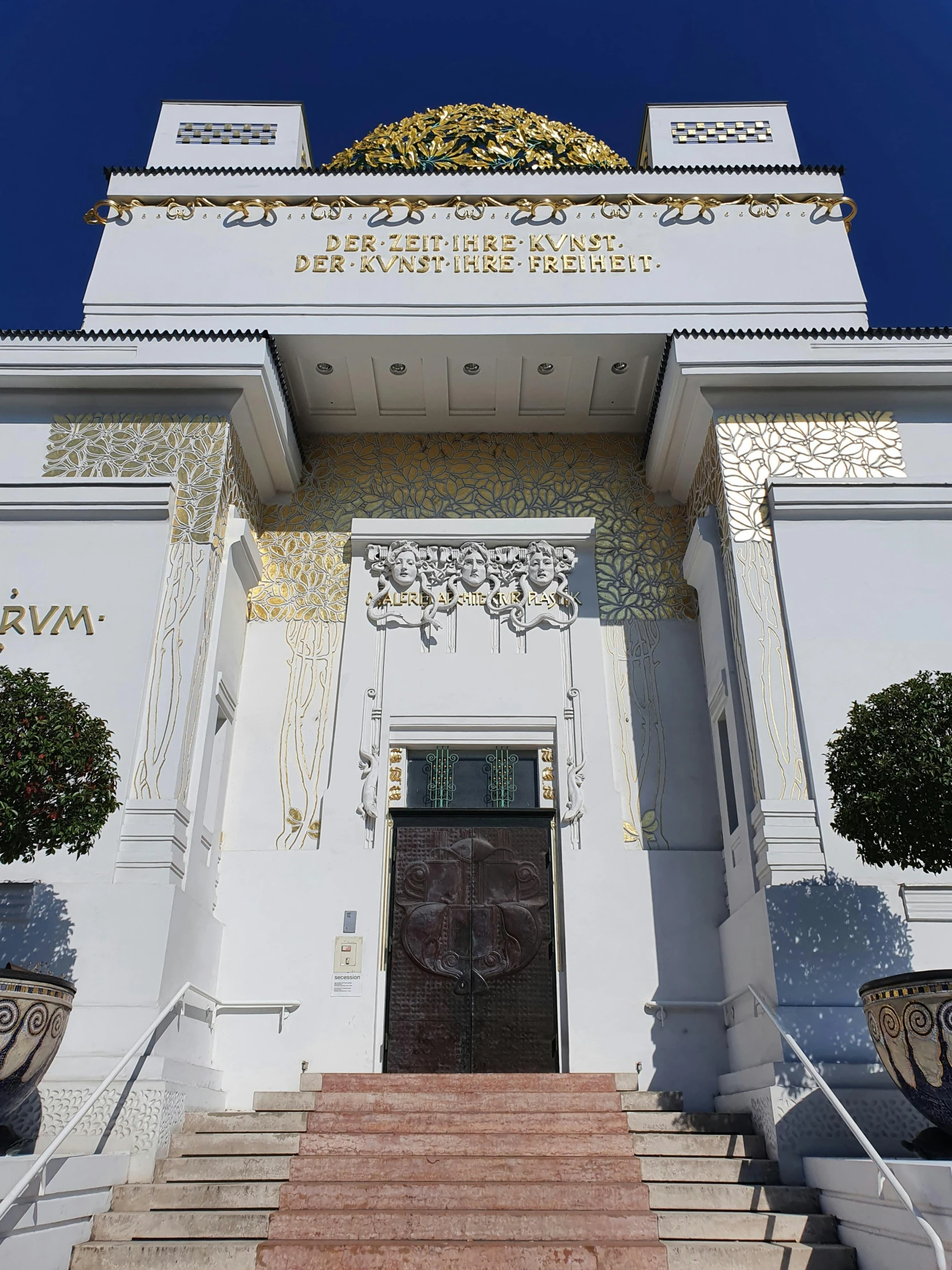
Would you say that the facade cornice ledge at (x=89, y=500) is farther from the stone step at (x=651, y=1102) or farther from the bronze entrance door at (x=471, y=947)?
the stone step at (x=651, y=1102)

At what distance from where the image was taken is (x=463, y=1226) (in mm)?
4277

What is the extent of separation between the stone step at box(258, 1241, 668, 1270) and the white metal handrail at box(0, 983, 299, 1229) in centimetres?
99

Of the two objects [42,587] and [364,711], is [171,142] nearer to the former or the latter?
[42,587]

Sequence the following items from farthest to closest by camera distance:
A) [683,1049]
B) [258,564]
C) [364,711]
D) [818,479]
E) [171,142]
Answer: [171,142], [258,564], [364,711], [818,479], [683,1049]

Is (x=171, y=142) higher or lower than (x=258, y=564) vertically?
higher

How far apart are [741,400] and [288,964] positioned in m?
5.44

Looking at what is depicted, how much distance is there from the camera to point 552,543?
8.59 meters

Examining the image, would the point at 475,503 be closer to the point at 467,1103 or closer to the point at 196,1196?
the point at 467,1103

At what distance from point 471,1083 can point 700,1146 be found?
1.37 meters

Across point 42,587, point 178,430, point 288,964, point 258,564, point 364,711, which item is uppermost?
point 178,430

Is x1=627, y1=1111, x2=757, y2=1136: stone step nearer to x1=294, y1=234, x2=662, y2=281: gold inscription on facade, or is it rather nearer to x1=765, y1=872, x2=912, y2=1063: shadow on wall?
Result: x1=765, y1=872, x2=912, y2=1063: shadow on wall

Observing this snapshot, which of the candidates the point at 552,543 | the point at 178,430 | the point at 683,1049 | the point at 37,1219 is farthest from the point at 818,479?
the point at 37,1219

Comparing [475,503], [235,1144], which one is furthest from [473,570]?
[235,1144]

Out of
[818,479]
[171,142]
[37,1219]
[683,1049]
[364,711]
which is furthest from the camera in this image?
[171,142]
